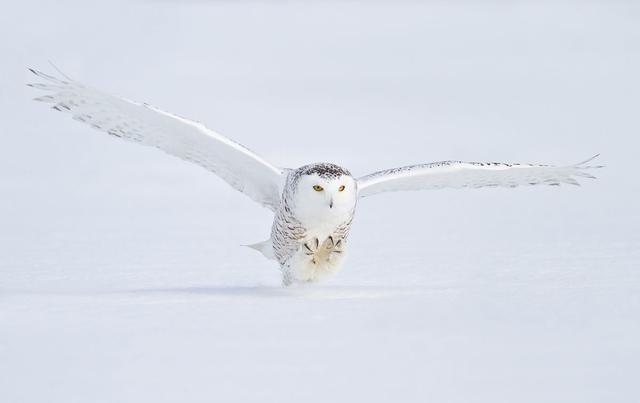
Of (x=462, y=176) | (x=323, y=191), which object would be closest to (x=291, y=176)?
(x=323, y=191)

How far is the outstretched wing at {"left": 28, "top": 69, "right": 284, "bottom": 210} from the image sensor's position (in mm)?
6094

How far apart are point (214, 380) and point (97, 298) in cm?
191

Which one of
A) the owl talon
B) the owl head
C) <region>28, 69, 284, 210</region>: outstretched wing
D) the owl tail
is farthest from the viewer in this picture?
the owl tail

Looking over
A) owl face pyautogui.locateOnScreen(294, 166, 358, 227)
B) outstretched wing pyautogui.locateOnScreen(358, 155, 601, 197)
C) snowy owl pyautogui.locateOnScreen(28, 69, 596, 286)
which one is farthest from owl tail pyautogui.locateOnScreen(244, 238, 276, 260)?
owl face pyautogui.locateOnScreen(294, 166, 358, 227)

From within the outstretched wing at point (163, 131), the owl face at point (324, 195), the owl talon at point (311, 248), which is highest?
the outstretched wing at point (163, 131)

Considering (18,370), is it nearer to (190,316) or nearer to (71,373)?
(71,373)

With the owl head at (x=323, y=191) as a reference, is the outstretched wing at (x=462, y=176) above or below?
above

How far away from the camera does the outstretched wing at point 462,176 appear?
643 cm

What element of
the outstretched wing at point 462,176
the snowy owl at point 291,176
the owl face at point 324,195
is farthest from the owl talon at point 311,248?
the outstretched wing at point 462,176

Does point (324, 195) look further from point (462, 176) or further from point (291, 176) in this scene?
point (462, 176)

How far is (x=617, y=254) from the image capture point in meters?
7.11

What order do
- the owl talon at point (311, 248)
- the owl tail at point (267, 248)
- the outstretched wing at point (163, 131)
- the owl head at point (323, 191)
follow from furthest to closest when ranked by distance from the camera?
1. the owl tail at point (267, 248)
2. the outstretched wing at point (163, 131)
3. the owl talon at point (311, 248)
4. the owl head at point (323, 191)

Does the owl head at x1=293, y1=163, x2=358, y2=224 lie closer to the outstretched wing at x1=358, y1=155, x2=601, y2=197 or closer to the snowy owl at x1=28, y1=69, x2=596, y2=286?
the snowy owl at x1=28, y1=69, x2=596, y2=286

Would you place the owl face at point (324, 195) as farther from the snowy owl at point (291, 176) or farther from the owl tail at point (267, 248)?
the owl tail at point (267, 248)
